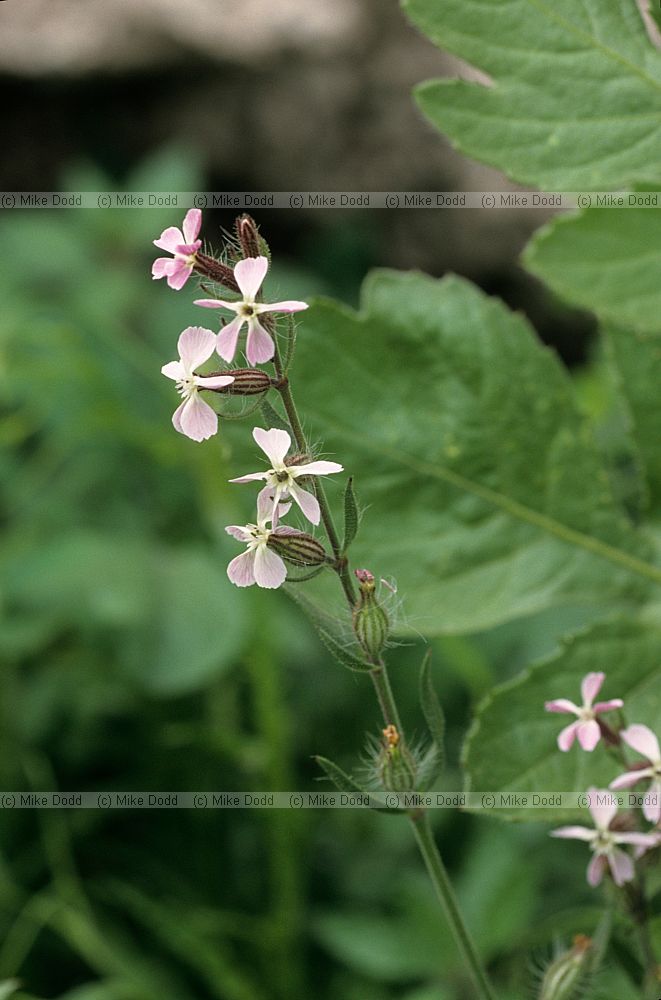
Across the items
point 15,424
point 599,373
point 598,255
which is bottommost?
point 15,424

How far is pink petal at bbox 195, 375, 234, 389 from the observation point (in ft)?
1.82

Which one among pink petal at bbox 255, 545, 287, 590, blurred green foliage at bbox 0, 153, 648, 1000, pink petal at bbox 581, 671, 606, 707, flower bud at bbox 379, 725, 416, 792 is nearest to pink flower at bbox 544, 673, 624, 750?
pink petal at bbox 581, 671, 606, 707

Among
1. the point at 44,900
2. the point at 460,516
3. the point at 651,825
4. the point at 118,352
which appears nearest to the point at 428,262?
the point at 118,352

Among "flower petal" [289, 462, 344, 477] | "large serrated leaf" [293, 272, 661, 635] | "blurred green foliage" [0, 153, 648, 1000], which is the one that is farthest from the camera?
"blurred green foliage" [0, 153, 648, 1000]

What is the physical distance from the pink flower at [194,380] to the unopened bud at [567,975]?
388 millimetres

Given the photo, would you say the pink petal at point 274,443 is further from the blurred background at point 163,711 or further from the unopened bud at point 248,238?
the blurred background at point 163,711

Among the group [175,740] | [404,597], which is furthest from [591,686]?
[175,740]

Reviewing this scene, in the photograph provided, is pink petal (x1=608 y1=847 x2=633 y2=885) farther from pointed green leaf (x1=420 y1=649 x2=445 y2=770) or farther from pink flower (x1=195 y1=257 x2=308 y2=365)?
pink flower (x1=195 y1=257 x2=308 y2=365)

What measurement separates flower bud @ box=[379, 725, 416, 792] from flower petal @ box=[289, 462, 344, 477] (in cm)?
16

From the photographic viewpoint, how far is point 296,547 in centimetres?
59

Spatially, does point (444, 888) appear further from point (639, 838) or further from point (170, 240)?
point (170, 240)

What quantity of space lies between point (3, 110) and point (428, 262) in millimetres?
1214

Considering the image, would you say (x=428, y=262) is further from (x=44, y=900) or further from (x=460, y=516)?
(x=460, y=516)

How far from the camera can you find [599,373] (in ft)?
6.71
